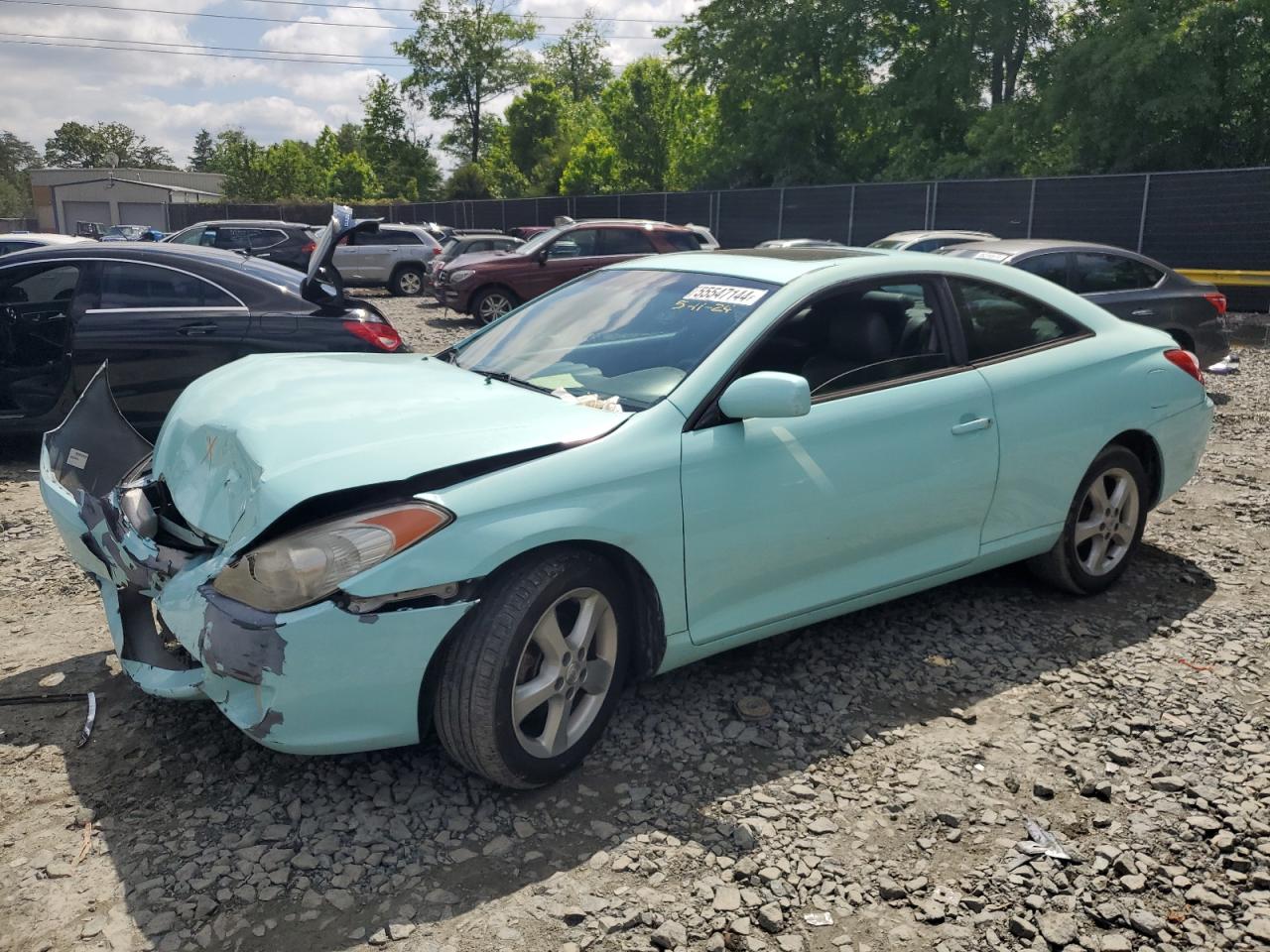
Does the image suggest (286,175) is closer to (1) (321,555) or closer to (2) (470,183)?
(2) (470,183)

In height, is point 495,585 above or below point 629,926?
above

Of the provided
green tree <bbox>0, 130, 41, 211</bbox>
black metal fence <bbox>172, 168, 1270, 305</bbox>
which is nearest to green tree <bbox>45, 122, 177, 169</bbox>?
green tree <bbox>0, 130, 41, 211</bbox>

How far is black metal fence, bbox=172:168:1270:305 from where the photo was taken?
1806cm

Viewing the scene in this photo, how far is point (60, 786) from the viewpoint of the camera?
304 centimetres

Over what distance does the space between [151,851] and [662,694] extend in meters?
1.70

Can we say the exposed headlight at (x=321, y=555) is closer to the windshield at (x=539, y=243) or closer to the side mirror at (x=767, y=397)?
the side mirror at (x=767, y=397)

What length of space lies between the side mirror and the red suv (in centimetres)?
1306

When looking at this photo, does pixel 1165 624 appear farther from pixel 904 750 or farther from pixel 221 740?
pixel 221 740

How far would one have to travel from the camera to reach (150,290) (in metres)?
6.60

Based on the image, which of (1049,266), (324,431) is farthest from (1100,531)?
(1049,266)

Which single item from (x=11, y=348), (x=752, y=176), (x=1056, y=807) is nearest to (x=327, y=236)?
(x=11, y=348)

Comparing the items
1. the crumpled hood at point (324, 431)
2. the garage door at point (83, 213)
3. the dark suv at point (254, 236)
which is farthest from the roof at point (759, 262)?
the garage door at point (83, 213)

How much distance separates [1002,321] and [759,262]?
3.54 ft

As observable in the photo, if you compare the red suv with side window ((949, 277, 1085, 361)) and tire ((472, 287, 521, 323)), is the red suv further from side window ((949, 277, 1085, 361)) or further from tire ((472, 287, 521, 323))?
side window ((949, 277, 1085, 361))
